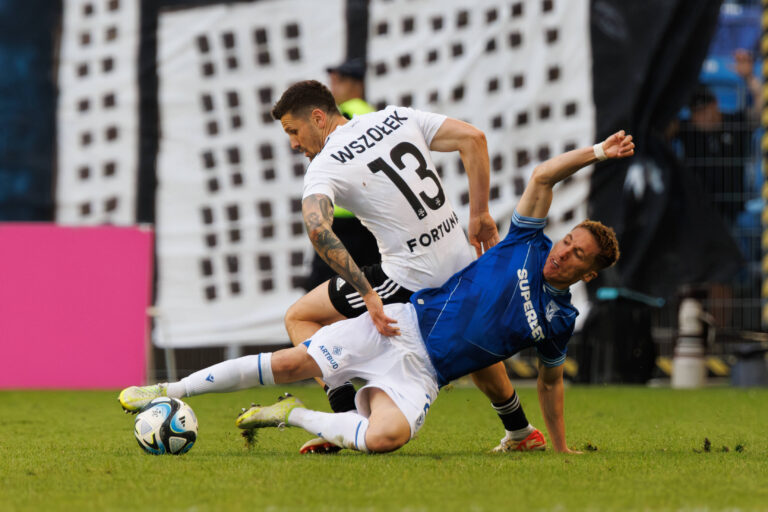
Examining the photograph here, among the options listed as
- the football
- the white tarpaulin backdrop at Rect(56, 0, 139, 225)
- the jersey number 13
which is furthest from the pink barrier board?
the jersey number 13

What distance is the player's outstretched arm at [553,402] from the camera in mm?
4441

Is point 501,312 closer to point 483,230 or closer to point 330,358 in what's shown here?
point 483,230

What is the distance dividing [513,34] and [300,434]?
566cm

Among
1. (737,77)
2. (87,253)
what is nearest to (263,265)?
(87,253)

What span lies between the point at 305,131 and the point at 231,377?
1036mm

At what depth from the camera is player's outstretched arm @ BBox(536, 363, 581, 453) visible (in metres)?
4.44

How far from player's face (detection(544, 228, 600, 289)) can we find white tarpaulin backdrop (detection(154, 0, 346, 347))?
5.87 meters

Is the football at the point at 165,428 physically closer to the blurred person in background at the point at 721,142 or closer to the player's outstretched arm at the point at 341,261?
the player's outstretched arm at the point at 341,261

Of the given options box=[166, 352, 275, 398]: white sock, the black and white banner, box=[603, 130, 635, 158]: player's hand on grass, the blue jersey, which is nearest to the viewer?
box=[603, 130, 635, 158]: player's hand on grass

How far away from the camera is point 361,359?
4379mm

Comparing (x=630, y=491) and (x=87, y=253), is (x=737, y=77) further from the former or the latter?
(x=630, y=491)

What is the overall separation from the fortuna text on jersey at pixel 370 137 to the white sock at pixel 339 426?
98 centimetres

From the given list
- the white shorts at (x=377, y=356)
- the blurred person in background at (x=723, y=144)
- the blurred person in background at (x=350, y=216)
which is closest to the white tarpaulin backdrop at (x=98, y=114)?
the blurred person in background at (x=350, y=216)

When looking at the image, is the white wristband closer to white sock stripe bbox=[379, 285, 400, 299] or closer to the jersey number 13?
the jersey number 13
